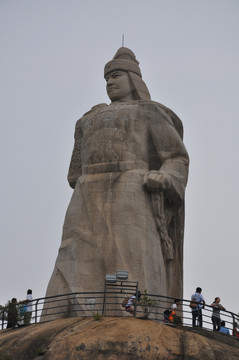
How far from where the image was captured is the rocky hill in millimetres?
17969

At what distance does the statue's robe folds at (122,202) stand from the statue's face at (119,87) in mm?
570

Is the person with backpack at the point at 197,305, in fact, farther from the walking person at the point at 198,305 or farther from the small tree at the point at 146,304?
the small tree at the point at 146,304

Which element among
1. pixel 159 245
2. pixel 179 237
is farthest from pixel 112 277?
pixel 179 237

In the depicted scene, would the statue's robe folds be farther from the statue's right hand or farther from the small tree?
the small tree

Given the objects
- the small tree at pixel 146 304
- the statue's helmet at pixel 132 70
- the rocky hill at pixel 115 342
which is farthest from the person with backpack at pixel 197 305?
the statue's helmet at pixel 132 70

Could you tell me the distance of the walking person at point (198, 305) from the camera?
20.4 meters

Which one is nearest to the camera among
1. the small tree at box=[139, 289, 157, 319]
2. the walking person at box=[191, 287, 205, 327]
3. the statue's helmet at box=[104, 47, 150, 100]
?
the small tree at box=[139, 289, 157, 319]

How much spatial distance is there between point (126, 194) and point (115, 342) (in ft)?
18.8

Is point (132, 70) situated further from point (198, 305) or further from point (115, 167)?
point (198, 305)

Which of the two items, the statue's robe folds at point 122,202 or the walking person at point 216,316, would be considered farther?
the statue's robe folds at point 122,202

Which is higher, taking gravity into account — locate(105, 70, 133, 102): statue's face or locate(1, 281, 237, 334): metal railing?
locate(105, 70, 133, 102): statue's face

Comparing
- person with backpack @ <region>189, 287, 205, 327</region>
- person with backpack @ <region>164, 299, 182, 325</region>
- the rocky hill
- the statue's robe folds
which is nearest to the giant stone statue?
the statue's robe folds

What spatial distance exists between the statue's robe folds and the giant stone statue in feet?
0.09

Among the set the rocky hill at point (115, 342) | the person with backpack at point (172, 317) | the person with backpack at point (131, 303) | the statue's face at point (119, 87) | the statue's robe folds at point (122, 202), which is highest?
the statue's face at point (119, 87)
